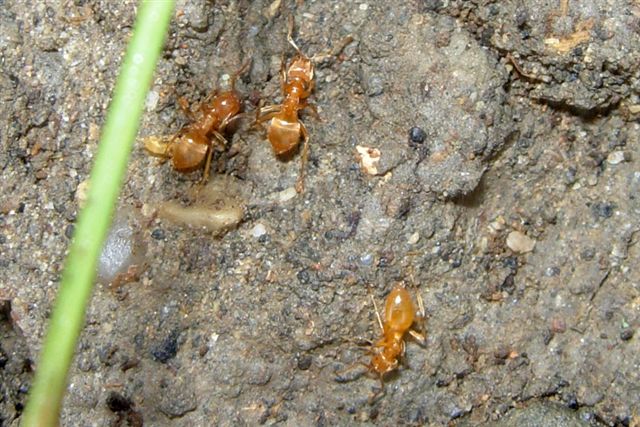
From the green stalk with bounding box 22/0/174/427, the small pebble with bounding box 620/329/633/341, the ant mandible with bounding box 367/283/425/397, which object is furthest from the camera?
the small pebble with bounding box 620/329/633/341

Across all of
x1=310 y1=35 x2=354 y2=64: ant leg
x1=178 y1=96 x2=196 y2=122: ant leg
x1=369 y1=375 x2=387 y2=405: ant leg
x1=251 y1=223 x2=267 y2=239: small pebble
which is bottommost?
x1=369 y1=375 x2=387 y2=405: ant leg

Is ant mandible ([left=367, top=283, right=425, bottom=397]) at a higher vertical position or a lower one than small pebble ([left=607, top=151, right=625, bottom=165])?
lower

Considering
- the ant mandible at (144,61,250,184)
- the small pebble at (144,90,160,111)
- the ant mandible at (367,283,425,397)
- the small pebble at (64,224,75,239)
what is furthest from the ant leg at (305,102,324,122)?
the small pebble at (64,224,75,239)

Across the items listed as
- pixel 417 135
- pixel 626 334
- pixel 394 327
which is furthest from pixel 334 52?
pixel 626 334

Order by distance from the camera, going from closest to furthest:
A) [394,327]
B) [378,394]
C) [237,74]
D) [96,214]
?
[96,214] → [394,327] → [378,394] → [237,74]

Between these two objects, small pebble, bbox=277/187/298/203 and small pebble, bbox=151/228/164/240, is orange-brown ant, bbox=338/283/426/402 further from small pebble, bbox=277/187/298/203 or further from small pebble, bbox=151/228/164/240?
small pebble, bbox=151/228/164/240

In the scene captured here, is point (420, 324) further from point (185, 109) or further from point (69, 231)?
point (69, 231)

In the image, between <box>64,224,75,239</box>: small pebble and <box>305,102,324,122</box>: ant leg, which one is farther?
<box>305,102,324,122</box>: ant leg
